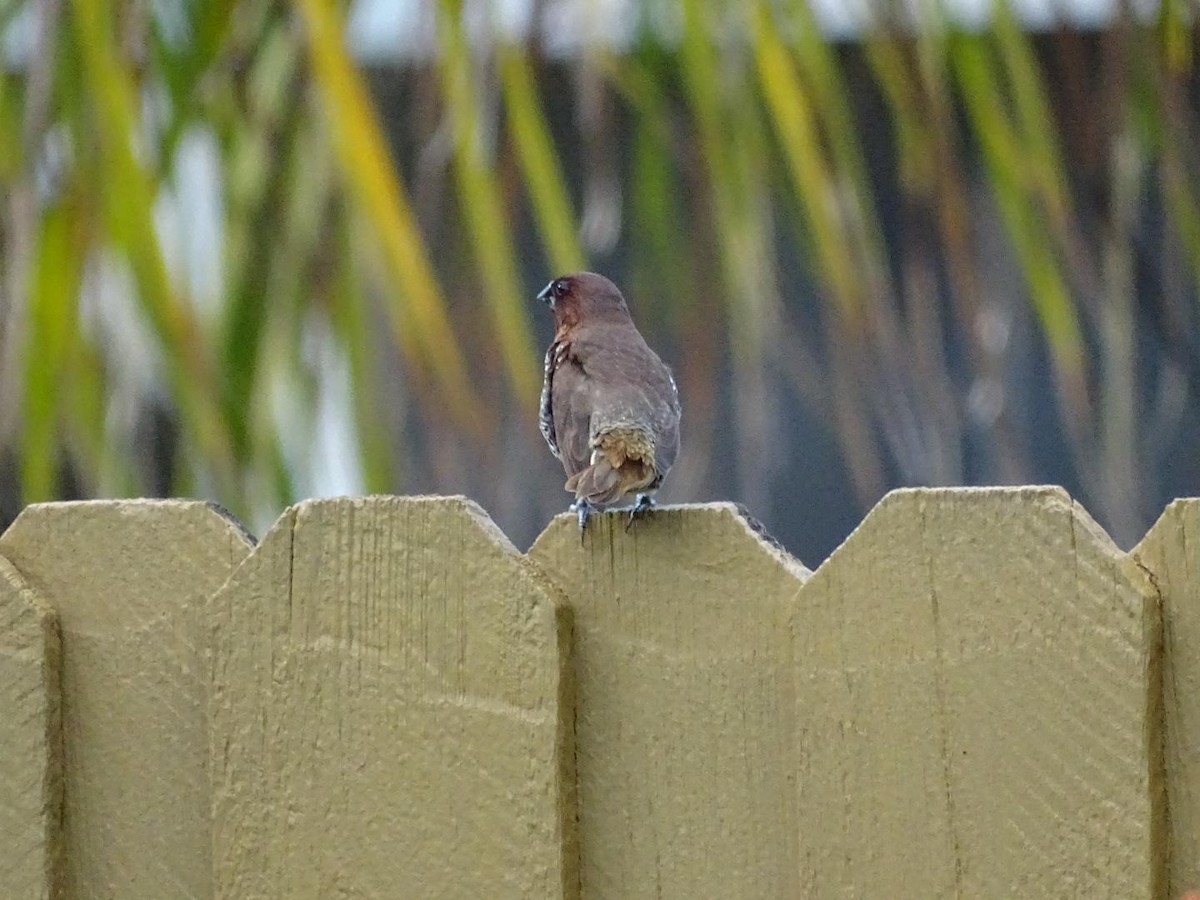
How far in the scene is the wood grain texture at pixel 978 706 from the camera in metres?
1.57

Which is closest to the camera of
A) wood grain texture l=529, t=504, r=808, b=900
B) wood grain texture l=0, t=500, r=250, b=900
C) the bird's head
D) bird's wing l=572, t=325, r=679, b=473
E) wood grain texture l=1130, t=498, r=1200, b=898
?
wood grain texture l=1130, t=498, r=1200, b=898

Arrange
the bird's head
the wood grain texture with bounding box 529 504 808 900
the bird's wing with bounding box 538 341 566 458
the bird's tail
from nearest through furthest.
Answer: the wood grain texture with bounding box 529 504 808 900 < the bird's tail < the bird's wing with bounding box 538 341 566 458 < the bird's head

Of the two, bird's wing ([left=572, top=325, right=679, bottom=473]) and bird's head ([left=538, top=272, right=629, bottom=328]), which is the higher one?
bird's head ([left=538, top=272, right=629, bottom=328])

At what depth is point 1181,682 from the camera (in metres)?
1.56

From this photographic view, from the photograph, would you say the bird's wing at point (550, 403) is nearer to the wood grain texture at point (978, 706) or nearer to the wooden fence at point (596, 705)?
the wooden fence at point (596, 705)

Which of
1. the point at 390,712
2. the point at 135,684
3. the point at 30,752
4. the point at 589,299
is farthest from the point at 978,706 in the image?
the point at 589,299

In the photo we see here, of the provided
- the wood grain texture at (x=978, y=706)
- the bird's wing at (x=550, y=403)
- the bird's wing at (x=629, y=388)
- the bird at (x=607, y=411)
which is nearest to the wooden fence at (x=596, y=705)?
the wood grain texture at (x=978, y=706)

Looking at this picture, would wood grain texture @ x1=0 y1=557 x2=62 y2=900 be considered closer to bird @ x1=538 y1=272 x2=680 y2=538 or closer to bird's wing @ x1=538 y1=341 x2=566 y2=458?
bird @ x1=538 y1=272 x2=680 y2=538

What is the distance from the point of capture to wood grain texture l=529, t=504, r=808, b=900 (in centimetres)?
172

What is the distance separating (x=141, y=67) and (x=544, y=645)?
56.1 inches

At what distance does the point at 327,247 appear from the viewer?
9.20 feet

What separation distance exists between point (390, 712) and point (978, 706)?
566 mm

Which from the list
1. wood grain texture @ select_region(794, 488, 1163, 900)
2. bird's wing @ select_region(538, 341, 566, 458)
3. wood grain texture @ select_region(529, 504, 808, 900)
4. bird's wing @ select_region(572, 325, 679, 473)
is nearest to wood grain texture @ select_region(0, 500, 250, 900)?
wood grain texture @ select_region(529, 504, 808, 900)

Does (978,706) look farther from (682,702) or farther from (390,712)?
(390,712)
